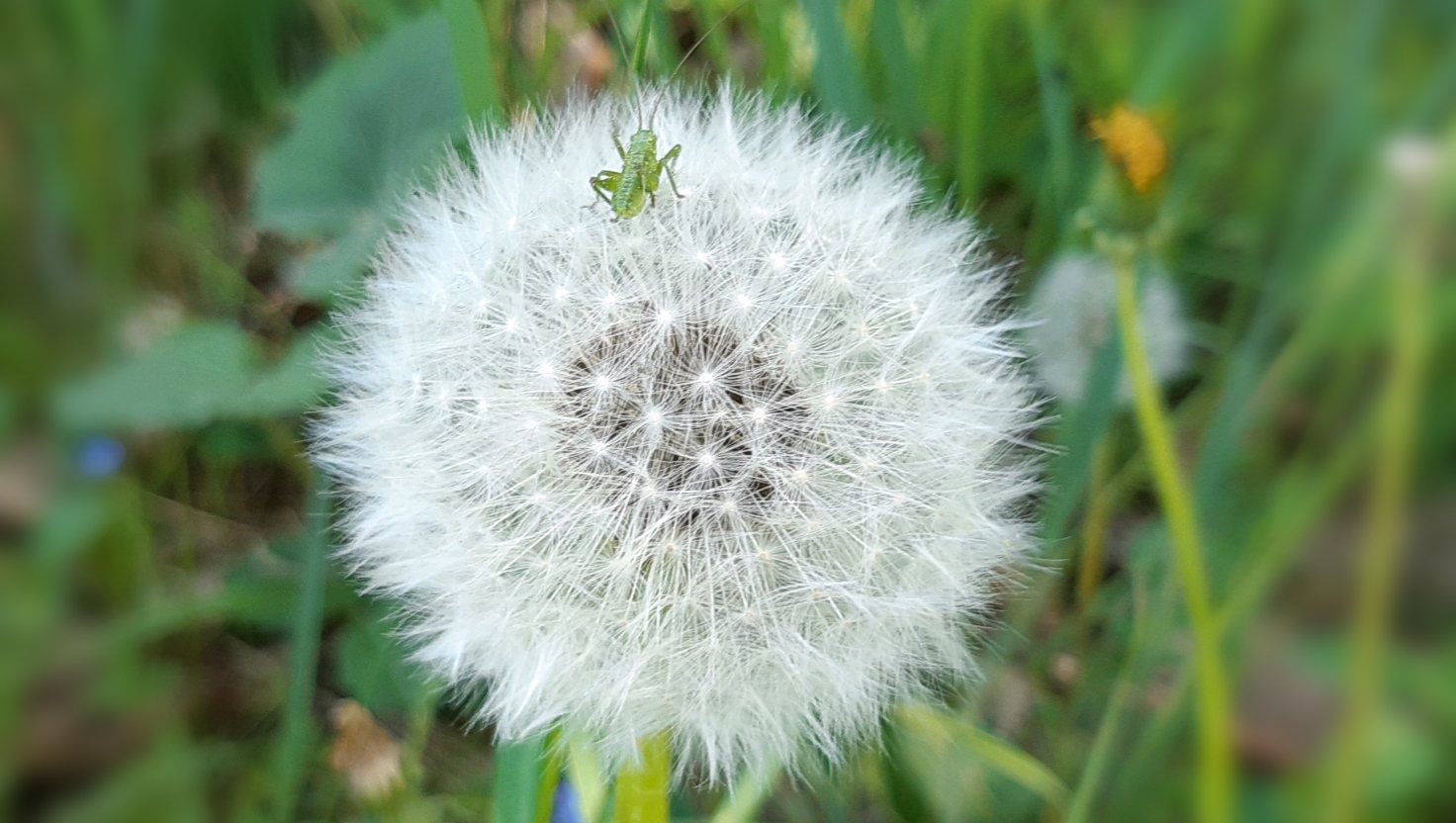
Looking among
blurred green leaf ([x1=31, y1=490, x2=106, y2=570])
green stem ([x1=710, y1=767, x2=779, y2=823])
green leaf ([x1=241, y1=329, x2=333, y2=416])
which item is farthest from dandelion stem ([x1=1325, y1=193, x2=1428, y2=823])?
blurred green leaf ([x1=31, y1=490, x2=106, y2=570])

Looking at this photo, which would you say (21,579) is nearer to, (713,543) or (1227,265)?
(713,543)

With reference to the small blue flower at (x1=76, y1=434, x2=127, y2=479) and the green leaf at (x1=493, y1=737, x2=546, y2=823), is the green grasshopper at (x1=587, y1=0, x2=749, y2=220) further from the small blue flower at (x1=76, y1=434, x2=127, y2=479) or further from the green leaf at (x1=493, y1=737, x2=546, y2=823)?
the small blue flower at (x1=76, y1=434, x2=127, y2=479)

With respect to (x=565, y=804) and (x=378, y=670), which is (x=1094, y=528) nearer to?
(x=565, y=804)

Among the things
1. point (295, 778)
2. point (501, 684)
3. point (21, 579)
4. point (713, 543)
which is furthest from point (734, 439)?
point (21, 579)

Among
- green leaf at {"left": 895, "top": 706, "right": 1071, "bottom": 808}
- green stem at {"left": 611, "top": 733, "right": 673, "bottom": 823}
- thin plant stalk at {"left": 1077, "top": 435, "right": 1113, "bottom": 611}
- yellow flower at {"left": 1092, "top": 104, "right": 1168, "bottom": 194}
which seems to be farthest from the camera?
thin plant stalk at {"left": 1077, "top": 435, "right": 1113, "bottom": 611}

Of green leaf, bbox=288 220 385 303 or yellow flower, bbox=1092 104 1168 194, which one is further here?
green leaf, bbox=288 220 385 303

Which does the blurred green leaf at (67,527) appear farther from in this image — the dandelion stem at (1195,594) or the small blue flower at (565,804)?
the dandelion stem at (1195,594)

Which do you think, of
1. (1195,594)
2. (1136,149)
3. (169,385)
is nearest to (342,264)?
(169,385)
